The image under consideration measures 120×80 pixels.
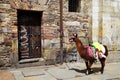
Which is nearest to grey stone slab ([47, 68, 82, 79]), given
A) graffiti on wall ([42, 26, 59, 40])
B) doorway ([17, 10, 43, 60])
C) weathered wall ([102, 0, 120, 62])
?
doorway ([17, 10, 43, 60])

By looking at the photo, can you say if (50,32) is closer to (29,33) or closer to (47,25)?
(47,25)

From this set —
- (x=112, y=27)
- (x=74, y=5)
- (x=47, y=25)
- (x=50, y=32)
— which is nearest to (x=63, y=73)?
(x=50, y=32)

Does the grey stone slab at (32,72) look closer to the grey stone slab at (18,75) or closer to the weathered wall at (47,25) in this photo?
the grey stone slab at (18,75)

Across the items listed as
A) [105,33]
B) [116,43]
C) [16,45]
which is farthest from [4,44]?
[116,43]

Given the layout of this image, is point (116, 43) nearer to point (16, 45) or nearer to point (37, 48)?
point (37, 48)

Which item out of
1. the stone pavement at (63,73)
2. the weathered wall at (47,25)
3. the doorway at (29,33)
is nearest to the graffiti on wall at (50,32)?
the weathered wall at (47,25)

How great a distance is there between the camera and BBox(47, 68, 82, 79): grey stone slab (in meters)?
7.84

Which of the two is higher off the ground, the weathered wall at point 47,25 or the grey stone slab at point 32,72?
the weathered wall at point 47,25

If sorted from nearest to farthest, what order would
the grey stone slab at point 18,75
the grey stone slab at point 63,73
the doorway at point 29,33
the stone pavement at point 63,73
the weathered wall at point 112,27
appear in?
the grey stone slab at point 18,75 → the stone pavement at point 63,73 → the grey stone slab at point 63,73 → the doorway at point 29,33 → the weathered wall at point 112,27

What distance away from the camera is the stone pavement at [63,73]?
25.3ft

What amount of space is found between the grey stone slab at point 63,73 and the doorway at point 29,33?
1.32 metres

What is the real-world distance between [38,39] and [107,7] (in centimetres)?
371

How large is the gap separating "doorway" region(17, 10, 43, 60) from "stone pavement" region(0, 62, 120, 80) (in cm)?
71

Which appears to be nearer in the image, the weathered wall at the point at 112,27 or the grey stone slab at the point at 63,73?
the grey stone slab at the point at 63,73
